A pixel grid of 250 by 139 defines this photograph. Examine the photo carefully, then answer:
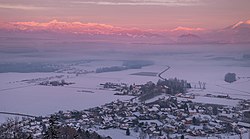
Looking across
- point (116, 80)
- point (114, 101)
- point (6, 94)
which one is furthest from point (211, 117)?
point (116, 80)

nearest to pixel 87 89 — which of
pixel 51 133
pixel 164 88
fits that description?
pixel 164 88

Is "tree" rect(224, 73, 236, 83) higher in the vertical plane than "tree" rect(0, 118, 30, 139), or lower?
lower

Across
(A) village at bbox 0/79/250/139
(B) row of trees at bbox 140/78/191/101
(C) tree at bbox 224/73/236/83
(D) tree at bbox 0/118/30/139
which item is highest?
(D) tree at bbox 0/118/30/139

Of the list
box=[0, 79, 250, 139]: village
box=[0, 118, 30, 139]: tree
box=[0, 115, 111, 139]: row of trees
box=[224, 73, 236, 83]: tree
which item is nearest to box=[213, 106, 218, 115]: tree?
box=[0, 79, 250, 139]: village

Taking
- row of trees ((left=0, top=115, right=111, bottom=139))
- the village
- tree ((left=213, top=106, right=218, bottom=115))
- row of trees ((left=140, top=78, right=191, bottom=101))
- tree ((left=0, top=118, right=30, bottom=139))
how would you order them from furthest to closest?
→ row of trees ((left=140, top=78, right=191, bottom=101)) → tree ((left=213, top=106, right=218, bottom=115)) → the village → tree ((left=0, top=118, right=30, bottom=139)) → row of trees ((left=0, top=115, right=111, bottom=139))

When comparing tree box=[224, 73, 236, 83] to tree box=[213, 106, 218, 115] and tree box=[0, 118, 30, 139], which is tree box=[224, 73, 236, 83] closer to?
tree box=[213, 106, 218, 115]

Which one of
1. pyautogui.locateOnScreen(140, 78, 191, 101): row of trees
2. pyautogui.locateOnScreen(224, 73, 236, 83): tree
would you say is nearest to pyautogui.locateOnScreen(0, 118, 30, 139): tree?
pyautogui.locateOnScreen(140, 78, 191, 101): row of trees

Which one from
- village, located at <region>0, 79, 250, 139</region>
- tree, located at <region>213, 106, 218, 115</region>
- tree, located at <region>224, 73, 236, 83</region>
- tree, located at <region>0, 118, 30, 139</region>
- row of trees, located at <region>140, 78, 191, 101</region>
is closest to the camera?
tree, located at <region>0, 118, 30, 139</region>

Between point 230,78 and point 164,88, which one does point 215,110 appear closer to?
point 164,88

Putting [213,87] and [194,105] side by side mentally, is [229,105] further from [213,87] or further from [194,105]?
[213,87]

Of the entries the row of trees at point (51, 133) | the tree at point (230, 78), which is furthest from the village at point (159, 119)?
the tree at point (230, 78)

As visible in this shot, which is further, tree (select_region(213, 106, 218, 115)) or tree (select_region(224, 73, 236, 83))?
tree (select_region(224, 73, 236, 83))

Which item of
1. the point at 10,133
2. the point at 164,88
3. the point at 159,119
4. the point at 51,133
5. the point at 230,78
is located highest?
the point at 51,133

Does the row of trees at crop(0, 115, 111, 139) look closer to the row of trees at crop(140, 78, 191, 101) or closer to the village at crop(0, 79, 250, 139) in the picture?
the village at crop(0, 79, 250, 139)
